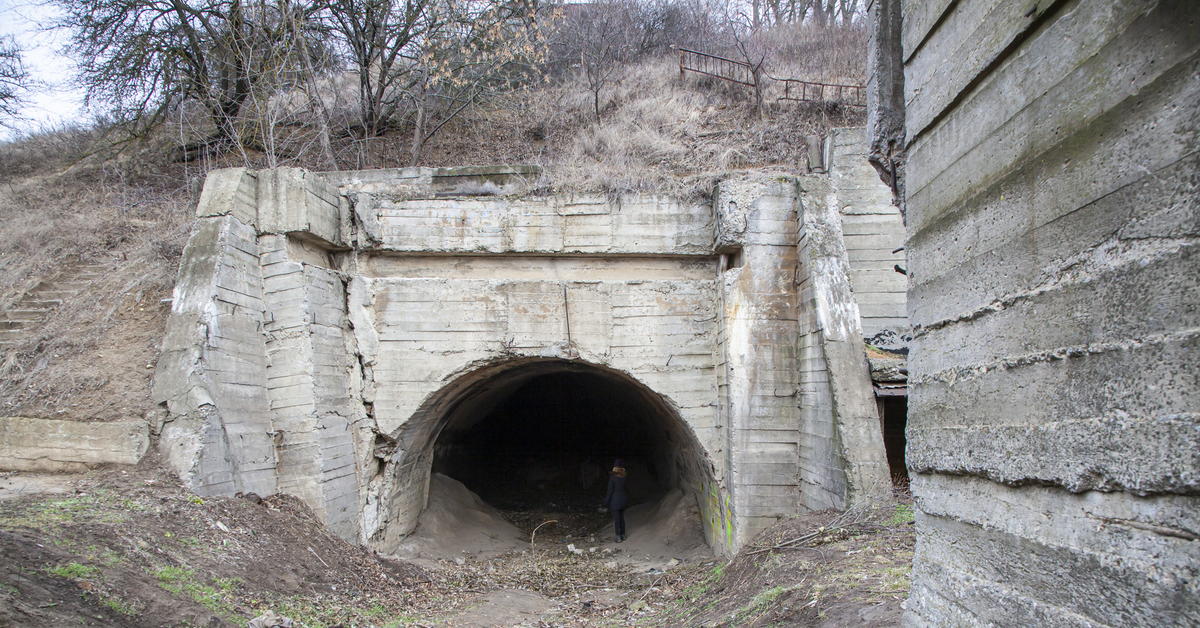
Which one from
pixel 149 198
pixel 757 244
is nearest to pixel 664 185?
pixel 757 244

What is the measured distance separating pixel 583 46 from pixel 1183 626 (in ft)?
51.1

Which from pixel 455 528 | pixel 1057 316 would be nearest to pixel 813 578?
pixel 1057 316

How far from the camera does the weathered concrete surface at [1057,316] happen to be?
147 centimetres

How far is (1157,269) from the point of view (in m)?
1.51

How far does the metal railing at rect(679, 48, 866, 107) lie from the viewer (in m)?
11.6

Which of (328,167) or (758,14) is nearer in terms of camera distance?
(328,167)

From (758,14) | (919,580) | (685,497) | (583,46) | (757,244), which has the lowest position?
(685,497)

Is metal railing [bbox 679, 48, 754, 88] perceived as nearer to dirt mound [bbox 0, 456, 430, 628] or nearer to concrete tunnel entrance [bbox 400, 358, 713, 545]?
concrete tunnel entrance [bbox 400, 358, 713, 545]

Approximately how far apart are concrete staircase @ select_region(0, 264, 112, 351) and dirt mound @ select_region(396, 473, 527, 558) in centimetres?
481

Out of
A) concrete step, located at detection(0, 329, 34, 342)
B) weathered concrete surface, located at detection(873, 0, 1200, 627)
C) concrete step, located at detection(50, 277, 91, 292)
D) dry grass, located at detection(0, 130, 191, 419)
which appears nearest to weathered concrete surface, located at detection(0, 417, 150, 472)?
dry grass, located at detection(0, 130, 191, 419)

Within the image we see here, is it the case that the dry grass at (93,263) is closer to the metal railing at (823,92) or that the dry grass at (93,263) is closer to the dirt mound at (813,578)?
the dirt mound at (813,578)

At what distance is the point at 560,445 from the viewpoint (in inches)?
591

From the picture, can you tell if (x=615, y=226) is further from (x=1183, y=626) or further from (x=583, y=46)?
(x=583, y=46)

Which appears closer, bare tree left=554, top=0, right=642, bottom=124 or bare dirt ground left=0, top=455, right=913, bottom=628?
bare dirt ground left=0, top=455, right=913, bottom=628
